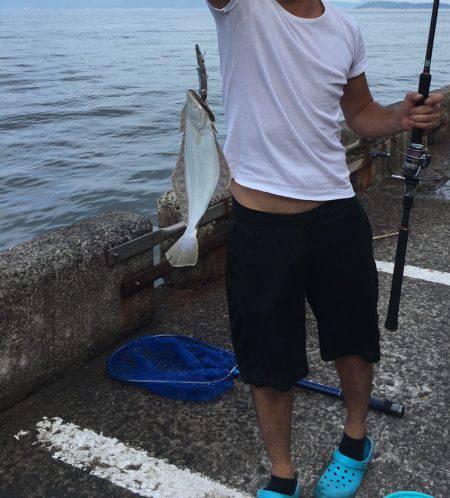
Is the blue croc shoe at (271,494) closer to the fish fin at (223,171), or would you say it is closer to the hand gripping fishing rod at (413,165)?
the hand gripping fishing rod at (413,165)

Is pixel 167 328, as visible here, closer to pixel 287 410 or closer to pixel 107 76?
pixel 287 410

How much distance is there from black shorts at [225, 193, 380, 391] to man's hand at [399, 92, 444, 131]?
16.0 inches

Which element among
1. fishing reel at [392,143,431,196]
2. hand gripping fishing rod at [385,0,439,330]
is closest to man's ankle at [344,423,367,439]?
hand gripping fishing rod at [385,0,439,330]

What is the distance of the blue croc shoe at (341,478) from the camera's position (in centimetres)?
254

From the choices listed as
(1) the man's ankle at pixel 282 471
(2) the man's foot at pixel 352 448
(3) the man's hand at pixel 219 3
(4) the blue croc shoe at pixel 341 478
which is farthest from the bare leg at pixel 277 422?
(3) the man's hand at pixel 219 3

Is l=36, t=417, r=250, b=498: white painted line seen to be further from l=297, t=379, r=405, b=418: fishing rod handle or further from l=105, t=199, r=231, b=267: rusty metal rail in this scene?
l=105, t=199, r=231, b=267: rusty metal rail

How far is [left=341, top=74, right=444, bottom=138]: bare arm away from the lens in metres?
2.34

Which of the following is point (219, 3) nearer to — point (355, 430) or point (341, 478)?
point (355, 430)

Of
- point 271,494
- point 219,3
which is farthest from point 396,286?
point 219,3

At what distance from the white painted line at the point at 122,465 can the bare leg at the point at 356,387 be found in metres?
0.58

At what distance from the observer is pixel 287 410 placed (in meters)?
2.39

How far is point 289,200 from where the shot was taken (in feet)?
7.16

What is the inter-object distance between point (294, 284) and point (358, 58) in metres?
0.93

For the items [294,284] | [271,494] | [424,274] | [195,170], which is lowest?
[424,274]
